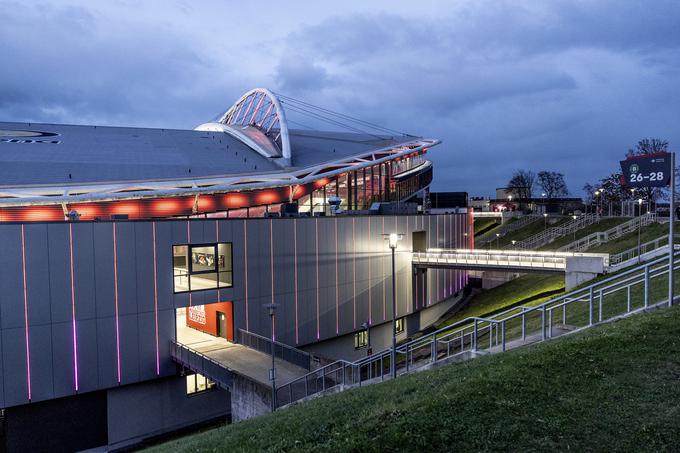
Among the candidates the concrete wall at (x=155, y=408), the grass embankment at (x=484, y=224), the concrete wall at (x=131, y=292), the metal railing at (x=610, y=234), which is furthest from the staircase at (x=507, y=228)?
the concrete wall at (x=155, y=408)

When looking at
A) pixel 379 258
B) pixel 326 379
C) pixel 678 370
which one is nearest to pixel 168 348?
pixel 326 379

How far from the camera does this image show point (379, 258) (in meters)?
34.0

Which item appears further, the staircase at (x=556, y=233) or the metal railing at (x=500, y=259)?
the staircase at (x=556, y=233)

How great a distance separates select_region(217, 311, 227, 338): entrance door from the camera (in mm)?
26788

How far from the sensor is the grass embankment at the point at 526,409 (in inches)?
265

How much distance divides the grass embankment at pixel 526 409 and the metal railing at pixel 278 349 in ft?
33.5

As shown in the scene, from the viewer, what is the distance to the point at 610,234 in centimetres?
5244

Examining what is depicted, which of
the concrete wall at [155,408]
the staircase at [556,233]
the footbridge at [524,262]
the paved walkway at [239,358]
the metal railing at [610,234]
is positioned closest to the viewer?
the paved walkway at [239,358]

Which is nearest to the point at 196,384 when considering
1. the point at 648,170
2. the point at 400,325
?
the point at 400,325

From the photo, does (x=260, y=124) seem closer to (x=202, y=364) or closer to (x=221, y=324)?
(x=221, y=324)

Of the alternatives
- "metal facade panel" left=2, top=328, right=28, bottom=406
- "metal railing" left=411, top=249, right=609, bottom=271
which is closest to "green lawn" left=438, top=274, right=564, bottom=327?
"metal railing" left=411, top=249, right=609, bottom=271

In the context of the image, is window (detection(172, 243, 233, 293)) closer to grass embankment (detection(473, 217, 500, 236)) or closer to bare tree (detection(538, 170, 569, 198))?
grass embankment (detection(473, 217, 500, 236))

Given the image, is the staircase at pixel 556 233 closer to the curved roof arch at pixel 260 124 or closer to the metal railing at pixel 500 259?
the metal railing at pixel 500 259

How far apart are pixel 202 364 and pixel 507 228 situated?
6815cm
